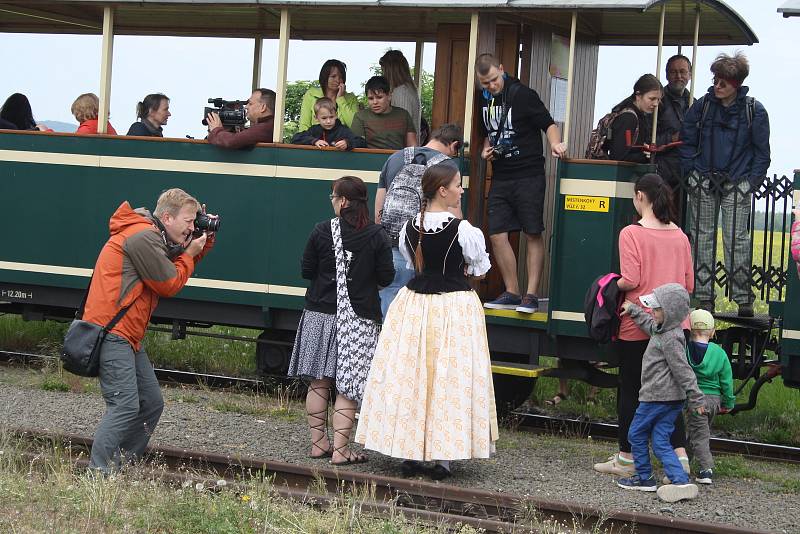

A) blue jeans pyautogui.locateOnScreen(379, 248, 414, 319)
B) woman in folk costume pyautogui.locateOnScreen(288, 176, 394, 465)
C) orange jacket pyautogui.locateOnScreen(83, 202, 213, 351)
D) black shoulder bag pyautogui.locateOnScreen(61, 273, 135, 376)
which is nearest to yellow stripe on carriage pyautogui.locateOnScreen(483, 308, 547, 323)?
blue jeans pyautogui.locateOnScreen(379, 248, 414, 319)

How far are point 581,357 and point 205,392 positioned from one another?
10.4ft

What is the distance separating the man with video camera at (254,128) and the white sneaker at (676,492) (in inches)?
173

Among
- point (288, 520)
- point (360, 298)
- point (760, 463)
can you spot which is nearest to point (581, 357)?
point (760, 463)

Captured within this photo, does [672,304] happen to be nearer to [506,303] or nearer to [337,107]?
[506,303]

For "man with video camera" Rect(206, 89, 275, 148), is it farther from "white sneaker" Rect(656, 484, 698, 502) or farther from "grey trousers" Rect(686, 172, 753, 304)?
"white sneaker" Rect(656, 484, 698, 502)

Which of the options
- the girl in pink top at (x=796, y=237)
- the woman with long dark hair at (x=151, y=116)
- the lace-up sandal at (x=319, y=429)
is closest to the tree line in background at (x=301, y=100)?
the woman with long dark hair at (x=151, y=116)

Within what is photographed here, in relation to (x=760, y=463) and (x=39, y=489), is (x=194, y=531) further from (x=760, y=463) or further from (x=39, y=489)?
(x=760, y=463)

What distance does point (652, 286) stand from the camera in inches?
294

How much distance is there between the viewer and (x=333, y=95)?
10.1 metres

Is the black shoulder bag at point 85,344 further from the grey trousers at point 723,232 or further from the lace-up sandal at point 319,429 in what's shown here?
the grey trousers at point 723,232

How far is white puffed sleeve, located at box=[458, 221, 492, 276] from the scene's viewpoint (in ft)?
23.3

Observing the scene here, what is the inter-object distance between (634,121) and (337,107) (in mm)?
2530

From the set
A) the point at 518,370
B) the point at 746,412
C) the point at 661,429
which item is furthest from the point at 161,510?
the point at 746,412

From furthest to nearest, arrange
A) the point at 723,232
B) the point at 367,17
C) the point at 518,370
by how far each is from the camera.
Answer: the point at 367,17
the point at 723,232
the point at 518,370
